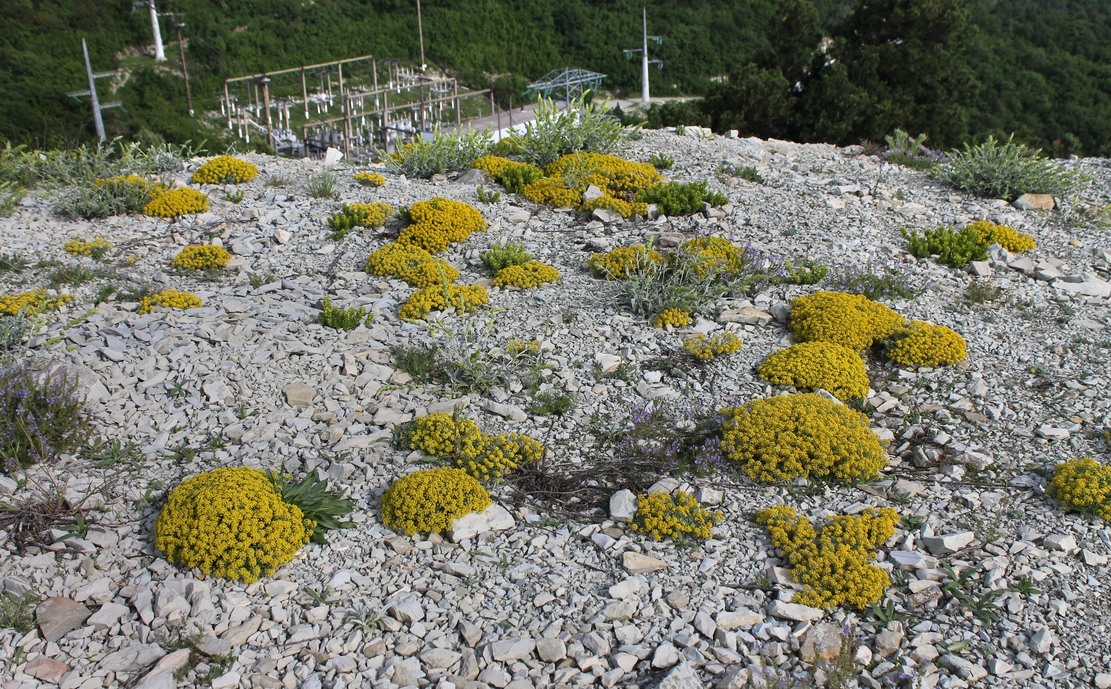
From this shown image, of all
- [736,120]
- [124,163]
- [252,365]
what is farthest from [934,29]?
[252,365]

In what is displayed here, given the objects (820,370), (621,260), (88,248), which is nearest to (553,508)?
(820,370)

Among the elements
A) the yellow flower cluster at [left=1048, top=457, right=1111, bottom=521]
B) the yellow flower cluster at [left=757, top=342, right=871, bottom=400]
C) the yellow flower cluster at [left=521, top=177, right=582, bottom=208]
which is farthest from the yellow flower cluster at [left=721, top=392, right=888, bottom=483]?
the yellow flower cluster at [left=521, top=177, right=582, bottom=208]

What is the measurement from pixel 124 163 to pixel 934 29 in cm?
2364

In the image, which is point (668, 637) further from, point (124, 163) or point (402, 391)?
point (124, 163)

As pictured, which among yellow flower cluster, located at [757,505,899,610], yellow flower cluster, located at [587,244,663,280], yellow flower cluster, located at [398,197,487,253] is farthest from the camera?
yellow flower cluster, located at [398,197,487,253]

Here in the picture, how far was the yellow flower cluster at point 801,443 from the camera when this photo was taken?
6254 mm

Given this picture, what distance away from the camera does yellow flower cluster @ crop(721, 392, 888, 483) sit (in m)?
6.25

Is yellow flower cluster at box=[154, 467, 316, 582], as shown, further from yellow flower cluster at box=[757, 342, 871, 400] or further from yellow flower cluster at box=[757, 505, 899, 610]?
yellow flower cluster at box=[757, 342, 871, 400]

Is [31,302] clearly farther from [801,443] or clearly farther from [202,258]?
[801,443]

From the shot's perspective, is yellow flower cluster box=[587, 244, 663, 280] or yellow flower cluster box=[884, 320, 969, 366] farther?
yellow flower cluster box=[587, 244, 663, 280]

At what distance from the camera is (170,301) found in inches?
346

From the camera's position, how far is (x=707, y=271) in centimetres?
907

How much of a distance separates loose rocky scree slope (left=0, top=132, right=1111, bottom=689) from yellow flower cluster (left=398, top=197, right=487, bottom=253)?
339 millimetres

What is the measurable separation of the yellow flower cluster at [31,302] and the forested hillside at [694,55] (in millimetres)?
6114
